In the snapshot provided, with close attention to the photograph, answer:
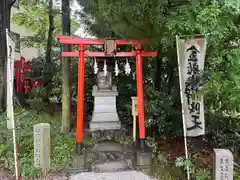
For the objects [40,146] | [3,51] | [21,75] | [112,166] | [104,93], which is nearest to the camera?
[40,146]

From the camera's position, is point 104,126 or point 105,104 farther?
point 105,104

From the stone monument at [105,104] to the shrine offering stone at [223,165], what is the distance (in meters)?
3.14

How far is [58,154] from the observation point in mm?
4883

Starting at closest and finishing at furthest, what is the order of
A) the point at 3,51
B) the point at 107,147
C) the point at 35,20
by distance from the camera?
the point at 107,147 → the point at 3,51 → the point at 35,20

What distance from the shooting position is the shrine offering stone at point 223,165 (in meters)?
3.72

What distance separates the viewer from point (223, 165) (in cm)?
377

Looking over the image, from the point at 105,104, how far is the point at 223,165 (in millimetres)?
3704

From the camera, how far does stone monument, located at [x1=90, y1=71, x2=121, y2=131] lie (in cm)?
636

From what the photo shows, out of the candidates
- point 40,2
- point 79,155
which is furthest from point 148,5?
point 40,2

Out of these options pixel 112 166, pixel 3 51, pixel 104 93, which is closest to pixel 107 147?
pixel 112 166

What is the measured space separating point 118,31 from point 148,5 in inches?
32.7

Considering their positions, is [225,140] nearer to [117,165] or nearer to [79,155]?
[117,165]

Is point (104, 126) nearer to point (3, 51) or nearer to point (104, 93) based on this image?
point (104, 93)

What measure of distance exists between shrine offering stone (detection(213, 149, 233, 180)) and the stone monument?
124 inches
